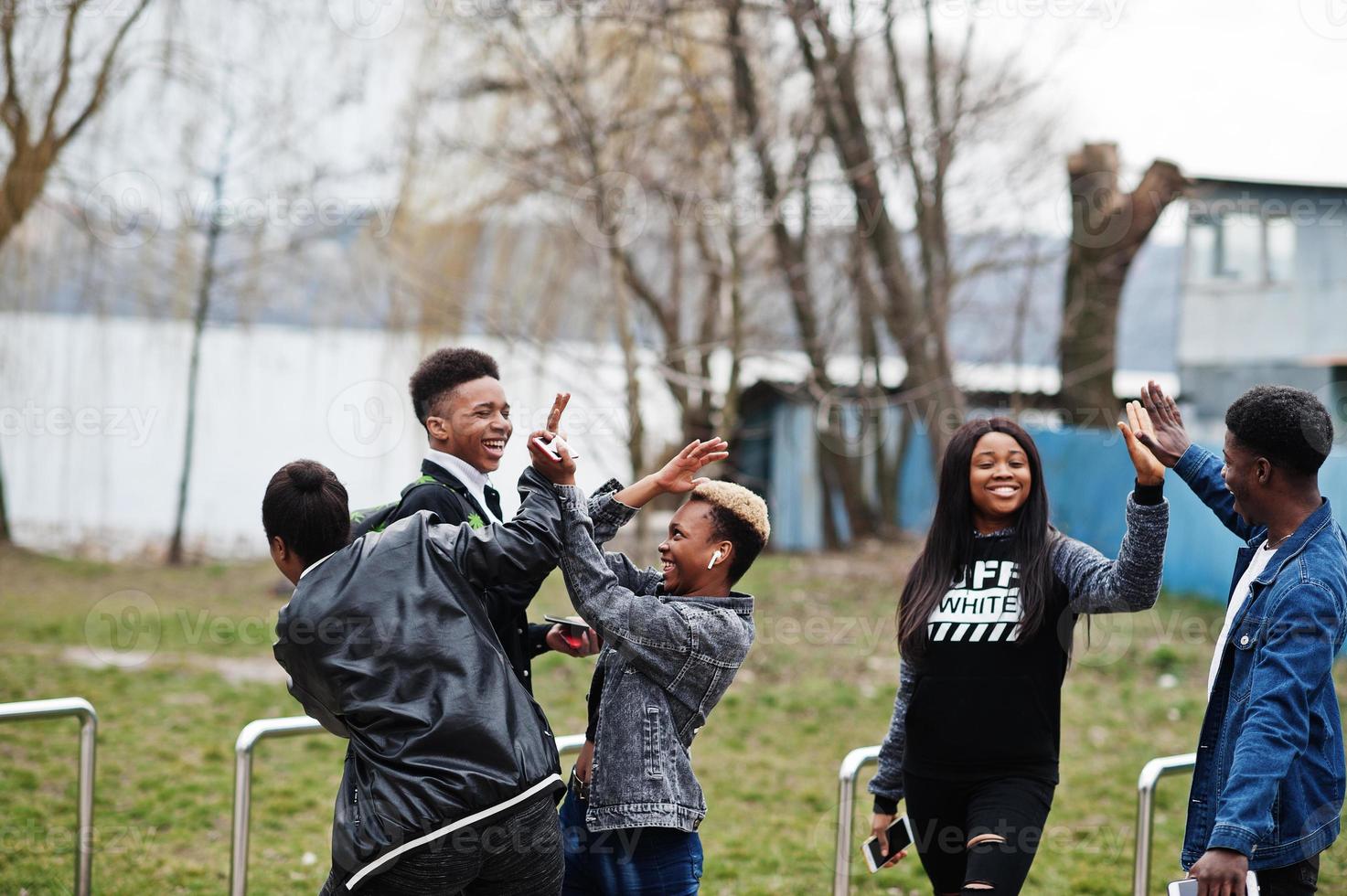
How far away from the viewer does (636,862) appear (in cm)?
275

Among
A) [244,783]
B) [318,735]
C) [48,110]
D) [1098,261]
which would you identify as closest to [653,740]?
[244,783]

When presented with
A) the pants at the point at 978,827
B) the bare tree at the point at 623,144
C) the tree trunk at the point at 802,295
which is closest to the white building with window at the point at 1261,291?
the tree trunk at the point at 802,295

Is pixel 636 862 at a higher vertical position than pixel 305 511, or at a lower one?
lower

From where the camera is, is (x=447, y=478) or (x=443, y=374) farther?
(x=443, y=374)

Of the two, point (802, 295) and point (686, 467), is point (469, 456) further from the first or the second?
point (802, 295)

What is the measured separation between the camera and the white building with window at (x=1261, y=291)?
15.8m

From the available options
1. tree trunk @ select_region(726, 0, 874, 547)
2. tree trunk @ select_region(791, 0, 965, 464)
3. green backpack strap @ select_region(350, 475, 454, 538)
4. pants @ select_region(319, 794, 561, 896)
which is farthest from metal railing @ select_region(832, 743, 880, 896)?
tree trunk @ select_region(791, 0, 965, 464)

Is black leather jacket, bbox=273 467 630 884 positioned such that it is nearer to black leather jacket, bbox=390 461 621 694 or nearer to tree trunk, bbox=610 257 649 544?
black leather jacket, bbox=390 461 621 694

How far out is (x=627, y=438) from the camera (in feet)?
36.1

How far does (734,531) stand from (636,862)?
2.52 feet

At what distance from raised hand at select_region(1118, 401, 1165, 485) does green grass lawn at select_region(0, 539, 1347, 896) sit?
2.39 feet

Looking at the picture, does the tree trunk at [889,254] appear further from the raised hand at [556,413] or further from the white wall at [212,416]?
the raised hand at [556,413]

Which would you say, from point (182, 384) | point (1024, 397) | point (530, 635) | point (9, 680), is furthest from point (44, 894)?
point (1024, 397)

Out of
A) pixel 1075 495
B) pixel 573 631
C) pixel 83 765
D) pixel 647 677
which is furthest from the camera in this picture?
pixel 1075 495
